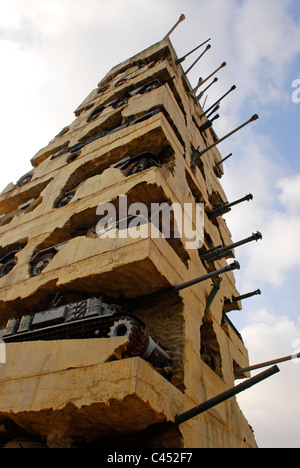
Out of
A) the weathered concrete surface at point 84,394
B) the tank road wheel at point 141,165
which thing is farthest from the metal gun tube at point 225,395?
the tank road wheel at point 141,165

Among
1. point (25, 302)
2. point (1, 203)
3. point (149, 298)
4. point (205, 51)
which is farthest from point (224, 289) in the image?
point (205, 51)

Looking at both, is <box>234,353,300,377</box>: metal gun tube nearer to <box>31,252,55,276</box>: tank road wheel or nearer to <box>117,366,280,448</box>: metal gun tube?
<box>117,366,280,448</box>: metal gun tube

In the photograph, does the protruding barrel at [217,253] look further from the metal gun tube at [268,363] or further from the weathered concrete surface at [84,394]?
the weathered concrete surface at [84,394]

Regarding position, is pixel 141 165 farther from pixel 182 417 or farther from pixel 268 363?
pixel 182 417

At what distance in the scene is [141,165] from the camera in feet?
29.5

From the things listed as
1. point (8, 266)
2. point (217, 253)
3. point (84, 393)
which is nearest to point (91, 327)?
point (84, 393)

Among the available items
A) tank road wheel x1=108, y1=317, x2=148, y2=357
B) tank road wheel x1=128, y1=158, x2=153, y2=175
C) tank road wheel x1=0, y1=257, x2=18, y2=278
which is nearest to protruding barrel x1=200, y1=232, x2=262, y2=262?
tank road wheel x1=128, y1=158, x2=153, y2=175

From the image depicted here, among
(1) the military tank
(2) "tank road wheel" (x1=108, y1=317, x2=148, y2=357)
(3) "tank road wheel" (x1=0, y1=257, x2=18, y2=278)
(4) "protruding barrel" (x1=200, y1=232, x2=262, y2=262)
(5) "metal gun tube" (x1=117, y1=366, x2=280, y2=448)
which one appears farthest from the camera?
(3) "tank road wheel" (x1=0, y1=257, x2=18, y2=278)

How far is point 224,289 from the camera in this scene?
11.3 metres

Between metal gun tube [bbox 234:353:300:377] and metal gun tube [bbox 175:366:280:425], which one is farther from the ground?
metal gun tube [bbox 234:353:300:377]

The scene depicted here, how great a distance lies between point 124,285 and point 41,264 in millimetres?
2951

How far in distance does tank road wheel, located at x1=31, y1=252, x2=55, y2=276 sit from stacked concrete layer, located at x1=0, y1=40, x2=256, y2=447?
0.18 meters

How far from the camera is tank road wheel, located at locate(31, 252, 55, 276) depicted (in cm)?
844

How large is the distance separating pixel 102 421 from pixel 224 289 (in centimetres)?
746
